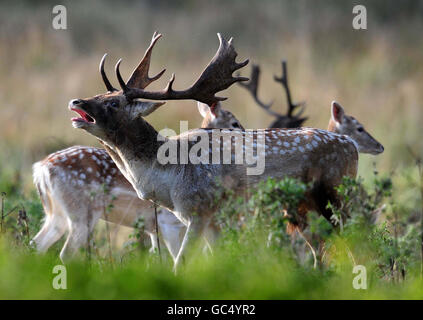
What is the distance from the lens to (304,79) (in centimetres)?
2027

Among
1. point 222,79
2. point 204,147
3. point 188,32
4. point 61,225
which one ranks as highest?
point 188,32

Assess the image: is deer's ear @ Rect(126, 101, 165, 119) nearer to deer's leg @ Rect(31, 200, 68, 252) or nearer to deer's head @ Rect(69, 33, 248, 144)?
deer's head @ Rect(69, 33, 248, 144)

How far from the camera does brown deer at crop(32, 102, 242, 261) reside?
7984 millimetres

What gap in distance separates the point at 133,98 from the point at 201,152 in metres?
0.67

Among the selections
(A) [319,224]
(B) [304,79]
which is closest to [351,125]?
(A) [319,224]

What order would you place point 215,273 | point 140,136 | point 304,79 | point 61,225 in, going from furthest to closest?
point 304,79 < point 61,225 < point 140,136 < point 215,273

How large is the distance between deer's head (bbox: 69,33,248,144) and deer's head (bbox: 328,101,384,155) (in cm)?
302

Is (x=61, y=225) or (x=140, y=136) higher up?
(x=140, y=136)

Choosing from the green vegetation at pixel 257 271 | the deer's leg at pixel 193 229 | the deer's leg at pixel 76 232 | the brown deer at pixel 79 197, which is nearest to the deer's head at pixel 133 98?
the deer's leg at pixel 193 229

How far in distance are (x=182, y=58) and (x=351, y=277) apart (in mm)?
17573

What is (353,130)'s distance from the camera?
31.4ft

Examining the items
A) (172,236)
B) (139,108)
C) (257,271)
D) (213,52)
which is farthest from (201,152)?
(213,52)

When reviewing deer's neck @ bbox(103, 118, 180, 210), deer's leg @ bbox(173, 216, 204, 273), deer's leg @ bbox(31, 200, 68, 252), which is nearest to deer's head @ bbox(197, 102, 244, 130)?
deer's leg @ bbox(31, 200, 68, 252)
